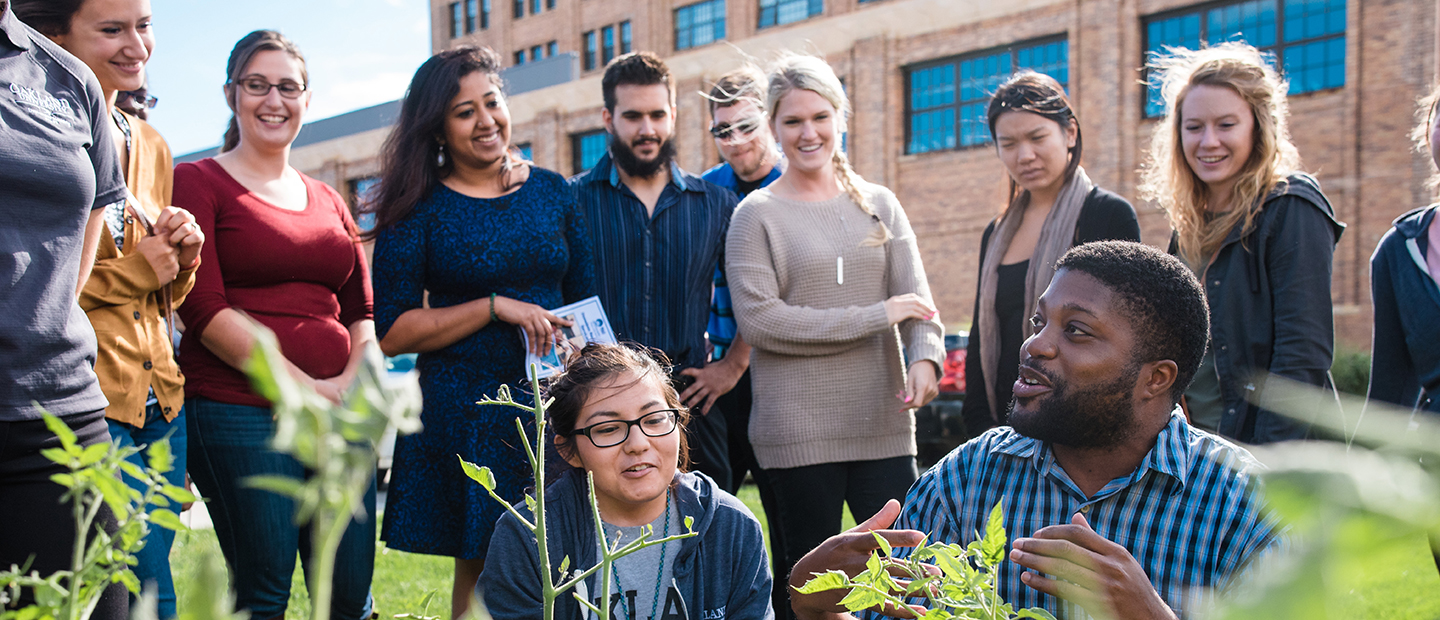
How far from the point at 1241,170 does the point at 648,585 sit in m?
2.21

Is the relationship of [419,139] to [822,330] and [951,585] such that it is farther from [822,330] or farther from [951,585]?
[951,585]

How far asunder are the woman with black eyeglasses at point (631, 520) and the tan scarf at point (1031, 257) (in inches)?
47.7

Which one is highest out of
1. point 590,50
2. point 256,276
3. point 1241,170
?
point 590,50

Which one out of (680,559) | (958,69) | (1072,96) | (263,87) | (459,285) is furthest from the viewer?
(958,69)

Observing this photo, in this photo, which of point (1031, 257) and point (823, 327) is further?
point (823, 327)

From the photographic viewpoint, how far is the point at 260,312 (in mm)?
2982

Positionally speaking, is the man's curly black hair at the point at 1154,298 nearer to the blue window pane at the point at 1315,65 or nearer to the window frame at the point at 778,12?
the blue window pane at the point at 1315,65

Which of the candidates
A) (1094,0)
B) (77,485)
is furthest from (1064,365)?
(1094,0)

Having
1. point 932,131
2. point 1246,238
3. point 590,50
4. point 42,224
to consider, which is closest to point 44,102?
point 42,224

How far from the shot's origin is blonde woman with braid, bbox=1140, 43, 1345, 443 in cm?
294

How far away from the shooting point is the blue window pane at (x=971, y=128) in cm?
2244

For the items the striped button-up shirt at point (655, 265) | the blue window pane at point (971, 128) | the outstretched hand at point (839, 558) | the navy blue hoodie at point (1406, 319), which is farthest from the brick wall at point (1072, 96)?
the outstretched hand at point (839, 558)

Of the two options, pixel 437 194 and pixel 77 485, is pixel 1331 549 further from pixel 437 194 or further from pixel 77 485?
pixel 437 194

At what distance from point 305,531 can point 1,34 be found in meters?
1.66
